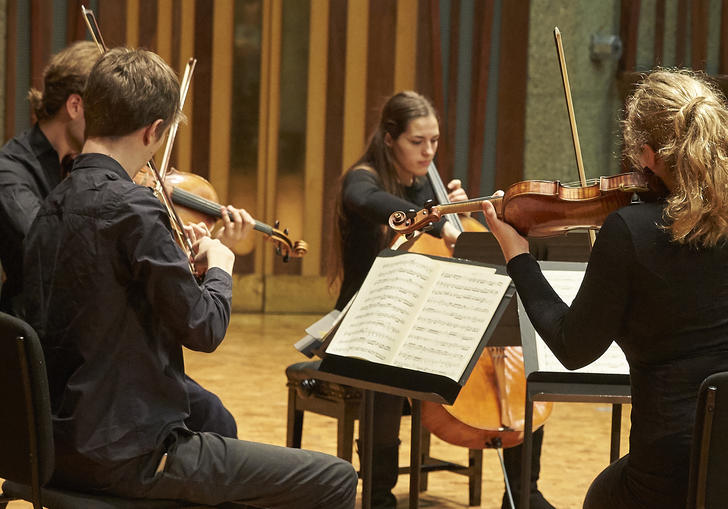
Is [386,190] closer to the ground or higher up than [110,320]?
higher up

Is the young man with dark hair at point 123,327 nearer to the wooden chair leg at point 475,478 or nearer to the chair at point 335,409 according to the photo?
the chair at point 335,409

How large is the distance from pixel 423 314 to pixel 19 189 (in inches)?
45.3

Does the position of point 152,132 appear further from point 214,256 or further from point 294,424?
point 294,424

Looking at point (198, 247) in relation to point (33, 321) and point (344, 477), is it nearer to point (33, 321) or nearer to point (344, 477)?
point (33, 321)

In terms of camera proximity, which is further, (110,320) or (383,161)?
(383,161)

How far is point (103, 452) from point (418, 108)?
6.66 feet

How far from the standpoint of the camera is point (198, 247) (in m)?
2.17

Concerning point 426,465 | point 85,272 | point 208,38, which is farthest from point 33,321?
point 208,38

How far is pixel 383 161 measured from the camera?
A: 3436 mm

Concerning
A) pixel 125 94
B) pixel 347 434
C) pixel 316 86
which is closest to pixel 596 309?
pixel 125 94

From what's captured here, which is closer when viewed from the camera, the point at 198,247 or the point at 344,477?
the point at 344,477

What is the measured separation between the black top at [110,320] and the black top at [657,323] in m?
0.71

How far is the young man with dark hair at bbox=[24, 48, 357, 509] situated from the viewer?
1748 mm

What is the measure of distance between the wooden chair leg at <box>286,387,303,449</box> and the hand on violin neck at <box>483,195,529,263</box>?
131 cm
